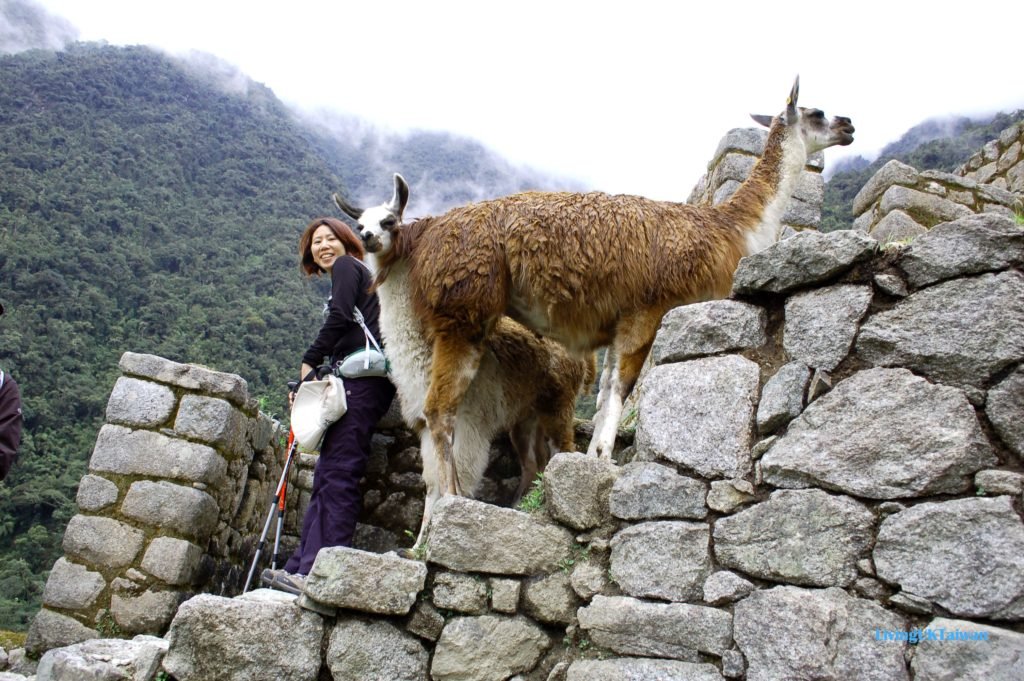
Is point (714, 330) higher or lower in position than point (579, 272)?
lower

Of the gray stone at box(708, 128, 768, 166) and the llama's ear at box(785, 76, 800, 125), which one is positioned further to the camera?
the gray stone at box(708, 128, 768, 166)

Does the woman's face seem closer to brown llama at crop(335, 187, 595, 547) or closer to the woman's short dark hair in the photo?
the woman's short dark hair

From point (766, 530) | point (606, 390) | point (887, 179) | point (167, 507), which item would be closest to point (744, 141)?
point (887, 179)

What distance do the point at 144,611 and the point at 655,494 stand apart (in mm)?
3073

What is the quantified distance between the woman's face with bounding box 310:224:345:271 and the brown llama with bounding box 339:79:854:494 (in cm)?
82

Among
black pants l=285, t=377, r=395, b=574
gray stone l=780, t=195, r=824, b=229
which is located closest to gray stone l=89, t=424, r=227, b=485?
black pants l=285, t=377, r=395, b=574

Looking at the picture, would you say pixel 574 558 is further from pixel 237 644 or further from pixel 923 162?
pixel 923 162

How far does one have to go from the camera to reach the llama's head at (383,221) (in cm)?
391

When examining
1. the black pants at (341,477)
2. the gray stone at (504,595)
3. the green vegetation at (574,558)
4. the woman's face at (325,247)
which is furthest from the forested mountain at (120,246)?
the green vegetation at (574,558)

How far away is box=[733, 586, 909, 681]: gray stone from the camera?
2051 millimetres

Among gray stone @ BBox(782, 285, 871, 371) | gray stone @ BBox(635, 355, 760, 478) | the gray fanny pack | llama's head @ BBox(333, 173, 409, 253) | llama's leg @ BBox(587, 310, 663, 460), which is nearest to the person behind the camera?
gray stone @ BBox(782, 285, 871, 371)

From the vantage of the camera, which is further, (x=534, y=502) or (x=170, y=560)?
(x=170, y=560)

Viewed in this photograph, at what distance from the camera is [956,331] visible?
7.31ft

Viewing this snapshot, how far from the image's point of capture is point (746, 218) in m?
3.69
